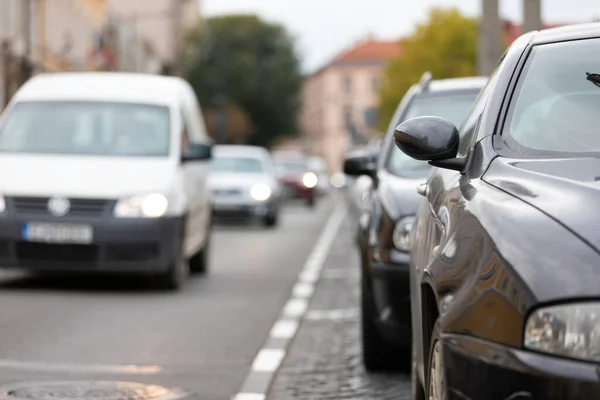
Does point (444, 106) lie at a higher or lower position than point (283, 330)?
higher

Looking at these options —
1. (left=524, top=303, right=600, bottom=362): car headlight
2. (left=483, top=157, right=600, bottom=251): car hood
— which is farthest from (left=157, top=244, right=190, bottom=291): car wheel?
(left=524, top=303, right=600, bottom=362): car headlight

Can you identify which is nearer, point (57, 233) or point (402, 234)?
Answer: point (402, 234)

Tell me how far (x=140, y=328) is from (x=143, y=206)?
300 cm

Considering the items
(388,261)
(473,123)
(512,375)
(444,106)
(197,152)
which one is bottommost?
(197,152)

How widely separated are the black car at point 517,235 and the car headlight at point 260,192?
26.3 metres

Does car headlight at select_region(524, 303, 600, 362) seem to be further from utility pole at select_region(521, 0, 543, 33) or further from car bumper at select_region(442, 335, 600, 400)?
utility pole at select_region(521, 0, 543, 33)

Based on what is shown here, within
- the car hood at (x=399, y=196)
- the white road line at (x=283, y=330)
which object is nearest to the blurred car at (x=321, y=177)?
the white road line at (x=283, y=330)

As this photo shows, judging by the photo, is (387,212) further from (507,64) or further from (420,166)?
(507,64)

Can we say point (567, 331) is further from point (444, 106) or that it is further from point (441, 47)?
point (441, 47)

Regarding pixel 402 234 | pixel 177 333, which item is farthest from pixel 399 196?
pixel 177 333

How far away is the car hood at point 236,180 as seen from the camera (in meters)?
32.6

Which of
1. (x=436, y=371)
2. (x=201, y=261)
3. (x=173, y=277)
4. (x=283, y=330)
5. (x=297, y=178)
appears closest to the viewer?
(x=436, y=371)

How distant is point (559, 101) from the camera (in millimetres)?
5184

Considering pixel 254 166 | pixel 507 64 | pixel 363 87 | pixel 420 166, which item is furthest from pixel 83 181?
pixel 363 87
